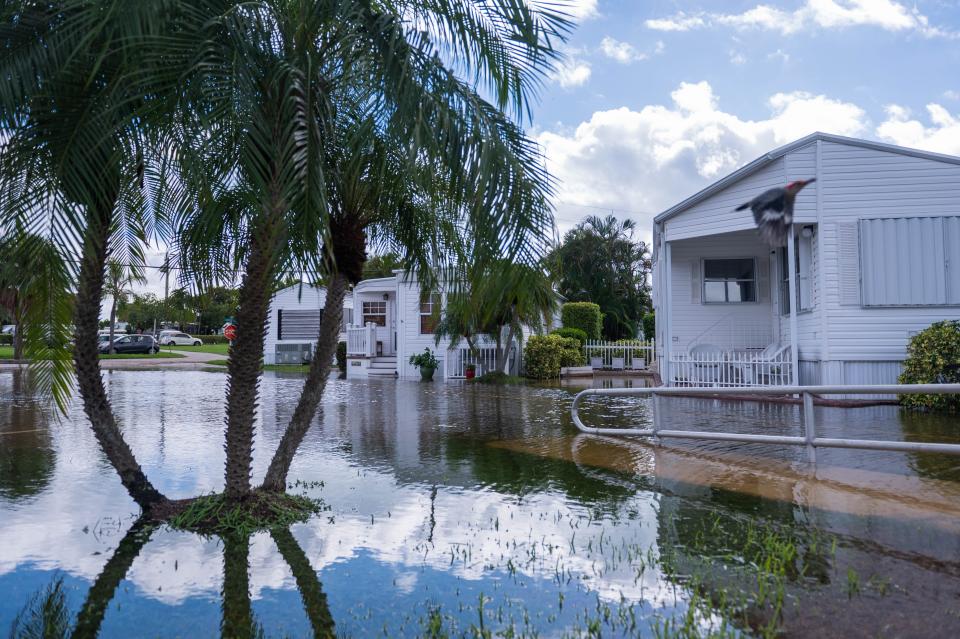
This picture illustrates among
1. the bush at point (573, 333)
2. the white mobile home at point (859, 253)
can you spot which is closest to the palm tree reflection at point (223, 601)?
the white mobile home at point (859, 253)

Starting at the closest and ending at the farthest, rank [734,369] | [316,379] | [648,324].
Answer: [316,379] → [734,369] → [648,324]

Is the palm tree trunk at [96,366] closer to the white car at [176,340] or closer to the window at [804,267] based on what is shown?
the window at [804,267]

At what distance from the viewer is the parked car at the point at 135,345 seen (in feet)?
148

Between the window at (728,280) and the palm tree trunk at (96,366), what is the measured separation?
49.0 feet

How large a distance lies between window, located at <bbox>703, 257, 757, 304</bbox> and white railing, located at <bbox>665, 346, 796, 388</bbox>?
1.70 meters

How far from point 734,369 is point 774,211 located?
1080 centimetres

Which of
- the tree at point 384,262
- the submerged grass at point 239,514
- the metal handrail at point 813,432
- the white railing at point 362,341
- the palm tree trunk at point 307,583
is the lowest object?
the palm tree trunk at point 307,583

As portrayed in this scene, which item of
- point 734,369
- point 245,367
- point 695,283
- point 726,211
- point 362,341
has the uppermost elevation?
point 726,211

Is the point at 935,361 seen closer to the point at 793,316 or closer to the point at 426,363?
the point at 793,316

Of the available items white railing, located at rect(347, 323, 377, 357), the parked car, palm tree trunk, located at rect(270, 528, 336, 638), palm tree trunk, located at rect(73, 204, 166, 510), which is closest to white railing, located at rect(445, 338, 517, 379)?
white railing, located at rect(347, 323, 377, 357)

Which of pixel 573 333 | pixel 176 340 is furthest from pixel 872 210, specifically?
pixel 176 340

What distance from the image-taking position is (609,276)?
4981 cm

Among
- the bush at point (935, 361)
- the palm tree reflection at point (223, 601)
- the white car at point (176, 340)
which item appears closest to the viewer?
the palm tree reflection at point (223, 601)

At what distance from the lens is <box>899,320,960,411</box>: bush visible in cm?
1241
